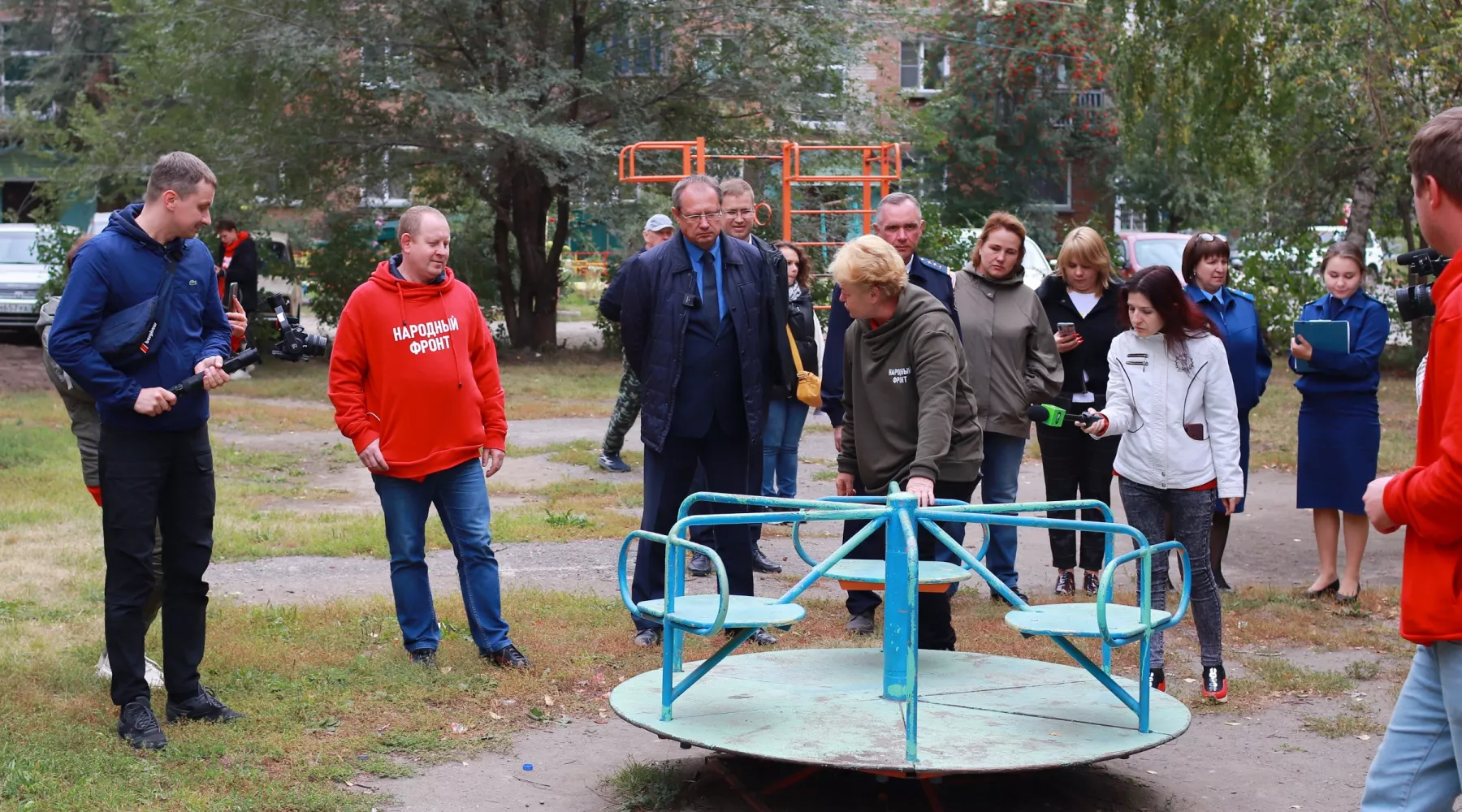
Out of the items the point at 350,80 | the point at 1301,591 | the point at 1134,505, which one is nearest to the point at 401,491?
the point at 1134,505

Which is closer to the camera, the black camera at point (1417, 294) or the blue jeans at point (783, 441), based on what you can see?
the black camera at point (1417, 294)

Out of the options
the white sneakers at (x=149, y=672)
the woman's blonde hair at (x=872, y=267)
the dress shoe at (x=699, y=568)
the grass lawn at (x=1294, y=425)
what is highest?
the woman's blonde hair at (x=872, y=267)

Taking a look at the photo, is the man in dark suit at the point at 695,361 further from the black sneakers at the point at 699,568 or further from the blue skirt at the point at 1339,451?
the blue skirt at the point at 1339,451

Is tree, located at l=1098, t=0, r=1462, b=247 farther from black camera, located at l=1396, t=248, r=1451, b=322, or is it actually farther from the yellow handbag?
black camera, located at l=1396, t=248, r=1451, b=322

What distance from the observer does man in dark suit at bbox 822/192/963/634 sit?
6848 millimetres

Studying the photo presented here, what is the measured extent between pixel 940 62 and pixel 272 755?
35.0 m

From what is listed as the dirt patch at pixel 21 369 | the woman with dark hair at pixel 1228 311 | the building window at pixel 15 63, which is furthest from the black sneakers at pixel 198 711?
the building window at pixel 15 63

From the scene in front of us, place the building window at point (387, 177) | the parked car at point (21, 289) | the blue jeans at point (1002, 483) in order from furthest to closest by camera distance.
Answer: the parked car at point (21, 289) → the building window at point (387, 177) → the blue jeans at point (1002, 483)

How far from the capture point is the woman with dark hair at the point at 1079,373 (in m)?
7.71

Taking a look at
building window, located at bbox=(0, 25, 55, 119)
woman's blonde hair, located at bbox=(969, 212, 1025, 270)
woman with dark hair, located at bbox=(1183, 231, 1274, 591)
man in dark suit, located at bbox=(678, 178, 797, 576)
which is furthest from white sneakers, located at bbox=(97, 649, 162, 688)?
building window, located at bbox=(0, 25, 55, 119)

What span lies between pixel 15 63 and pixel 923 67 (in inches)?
861

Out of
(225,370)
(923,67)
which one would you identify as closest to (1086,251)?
(225,370)

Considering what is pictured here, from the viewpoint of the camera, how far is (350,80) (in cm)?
1986

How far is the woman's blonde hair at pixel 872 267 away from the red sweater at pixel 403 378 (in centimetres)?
156
